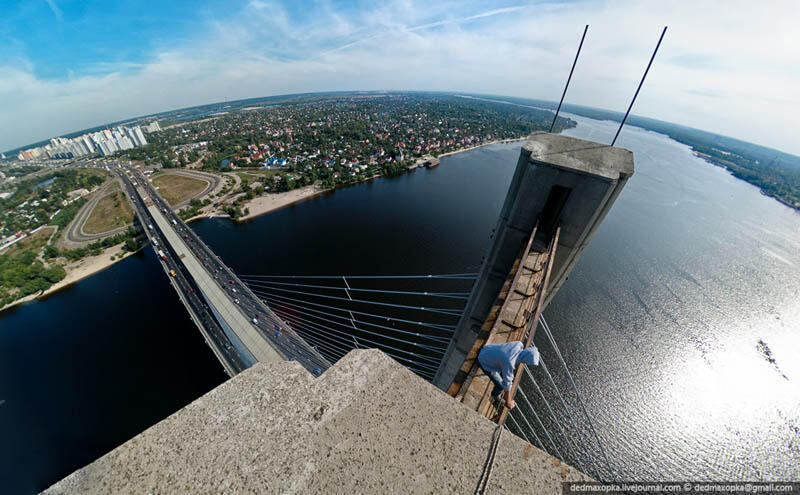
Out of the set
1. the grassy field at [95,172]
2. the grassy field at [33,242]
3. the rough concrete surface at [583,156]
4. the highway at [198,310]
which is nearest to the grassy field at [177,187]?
the highway at [198,310]

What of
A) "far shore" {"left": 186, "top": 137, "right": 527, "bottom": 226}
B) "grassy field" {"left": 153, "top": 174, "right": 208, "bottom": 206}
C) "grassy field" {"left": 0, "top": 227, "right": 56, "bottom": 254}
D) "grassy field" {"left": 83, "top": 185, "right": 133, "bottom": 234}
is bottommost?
"grassy field" {"left": 0, "top": 227, "right": 56, "bottom": 254}

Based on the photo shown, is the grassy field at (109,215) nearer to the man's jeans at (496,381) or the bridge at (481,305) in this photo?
the bridge at (481,305)

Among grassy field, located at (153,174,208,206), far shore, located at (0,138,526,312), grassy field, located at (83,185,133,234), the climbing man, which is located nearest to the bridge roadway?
far shore, located at (0,138,526,312)

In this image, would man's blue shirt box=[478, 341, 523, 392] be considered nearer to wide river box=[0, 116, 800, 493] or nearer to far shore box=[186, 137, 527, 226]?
wide river box=[0, 116, 800, 493]

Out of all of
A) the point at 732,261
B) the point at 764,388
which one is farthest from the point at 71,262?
the point at 732,261

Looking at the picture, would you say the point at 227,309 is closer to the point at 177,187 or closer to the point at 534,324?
the point at 534,324

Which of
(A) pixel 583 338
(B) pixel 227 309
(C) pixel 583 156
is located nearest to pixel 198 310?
(B) pixel 227 309
